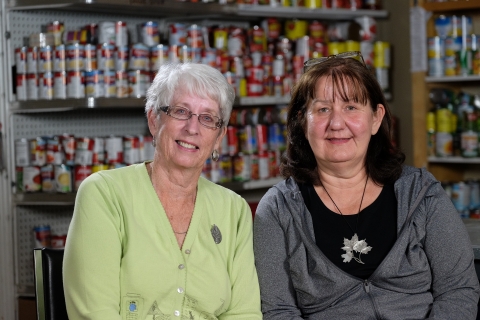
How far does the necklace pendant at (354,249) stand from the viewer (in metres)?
2.18

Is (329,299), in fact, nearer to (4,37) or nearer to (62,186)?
(62,186)

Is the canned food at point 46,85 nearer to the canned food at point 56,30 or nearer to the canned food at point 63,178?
the canned food at point 56,30

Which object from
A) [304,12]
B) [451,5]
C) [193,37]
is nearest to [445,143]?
[451,5]

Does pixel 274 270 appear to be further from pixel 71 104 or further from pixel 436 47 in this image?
pixel 436 47

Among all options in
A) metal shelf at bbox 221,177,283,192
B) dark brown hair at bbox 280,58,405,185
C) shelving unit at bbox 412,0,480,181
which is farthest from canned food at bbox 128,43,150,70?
shelving unit at bbox 412,0,480,181

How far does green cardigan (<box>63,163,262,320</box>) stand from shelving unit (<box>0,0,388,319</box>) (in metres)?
1.60

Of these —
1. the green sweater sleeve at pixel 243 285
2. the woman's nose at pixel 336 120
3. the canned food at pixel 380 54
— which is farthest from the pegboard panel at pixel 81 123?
the woman's nose at pixel 336 120

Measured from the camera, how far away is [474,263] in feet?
7.66

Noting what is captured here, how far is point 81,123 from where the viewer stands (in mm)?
4156

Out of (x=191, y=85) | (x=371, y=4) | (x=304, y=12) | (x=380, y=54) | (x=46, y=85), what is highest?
(x=371, y=4)

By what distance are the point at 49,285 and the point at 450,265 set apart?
112cm

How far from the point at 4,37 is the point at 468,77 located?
274 centimetres

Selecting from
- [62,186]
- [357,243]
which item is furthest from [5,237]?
[357,243]

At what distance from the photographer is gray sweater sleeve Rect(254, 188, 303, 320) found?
219cm
